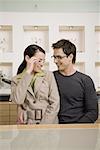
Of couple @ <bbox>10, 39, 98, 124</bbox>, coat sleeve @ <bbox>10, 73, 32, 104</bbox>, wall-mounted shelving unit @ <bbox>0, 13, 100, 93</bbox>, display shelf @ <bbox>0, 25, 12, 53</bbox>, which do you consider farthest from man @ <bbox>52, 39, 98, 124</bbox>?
display shelf @ <bbox>0, 25, 12, 53</bbox>

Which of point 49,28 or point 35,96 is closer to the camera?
point 35,96

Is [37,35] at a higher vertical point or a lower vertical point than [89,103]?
higher

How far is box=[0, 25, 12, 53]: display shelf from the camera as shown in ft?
7.97

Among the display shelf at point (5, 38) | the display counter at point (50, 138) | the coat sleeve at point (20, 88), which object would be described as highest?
the display shelf at point (5, 38)

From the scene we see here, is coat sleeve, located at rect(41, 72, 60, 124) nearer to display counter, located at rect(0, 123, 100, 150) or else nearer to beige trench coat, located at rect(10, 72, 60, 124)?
beige trench coat, located at rect(10, 72, 60, 124)

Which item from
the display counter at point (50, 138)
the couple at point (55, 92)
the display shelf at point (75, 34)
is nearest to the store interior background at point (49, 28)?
the display shelf at point (75, 34)

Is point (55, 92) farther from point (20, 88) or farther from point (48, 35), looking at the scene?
point (48, 35)

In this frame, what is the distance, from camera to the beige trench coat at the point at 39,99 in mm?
1060

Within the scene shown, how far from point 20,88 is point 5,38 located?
A: 141cm

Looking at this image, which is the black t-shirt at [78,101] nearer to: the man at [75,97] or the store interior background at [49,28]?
the man at [75,97]

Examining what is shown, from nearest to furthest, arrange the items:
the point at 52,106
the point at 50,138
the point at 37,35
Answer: the point at 50,138, the point at 52,106, the point at 37,35

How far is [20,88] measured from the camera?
1102 mm

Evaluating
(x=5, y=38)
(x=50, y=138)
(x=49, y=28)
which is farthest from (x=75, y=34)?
(x=50, y=138)
